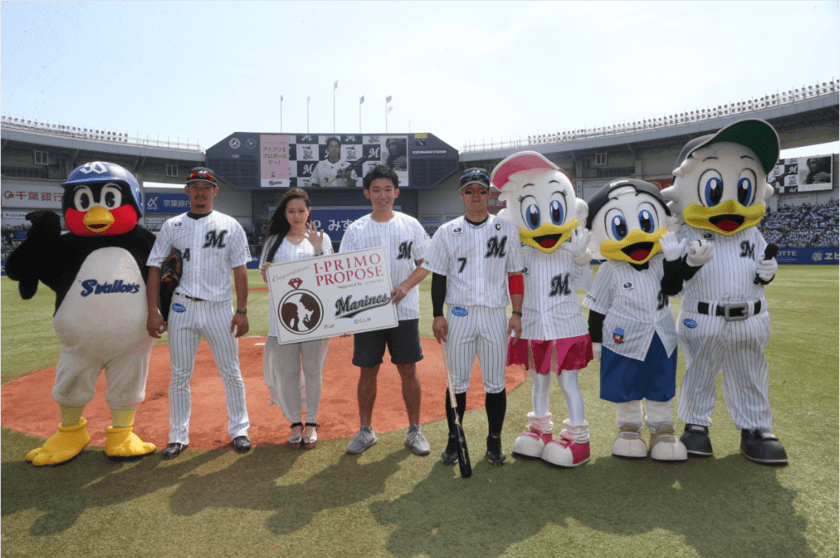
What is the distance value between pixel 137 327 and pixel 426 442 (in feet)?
7.43

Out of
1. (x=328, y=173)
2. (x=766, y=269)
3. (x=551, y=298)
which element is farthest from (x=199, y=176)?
(x=328, y=173)

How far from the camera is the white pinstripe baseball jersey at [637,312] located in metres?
3.31

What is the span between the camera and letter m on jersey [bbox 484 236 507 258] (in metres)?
3.31

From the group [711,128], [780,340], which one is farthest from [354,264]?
[711,128]

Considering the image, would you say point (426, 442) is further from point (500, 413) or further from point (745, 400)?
point (745, 400)

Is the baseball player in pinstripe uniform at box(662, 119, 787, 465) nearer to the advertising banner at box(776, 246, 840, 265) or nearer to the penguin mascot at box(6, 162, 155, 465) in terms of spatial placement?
the penguin mascot at box(6, 162, 155, 465)

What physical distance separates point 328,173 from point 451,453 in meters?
33.7

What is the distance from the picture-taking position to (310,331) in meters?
3.50

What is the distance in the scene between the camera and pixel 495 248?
10.9 ft

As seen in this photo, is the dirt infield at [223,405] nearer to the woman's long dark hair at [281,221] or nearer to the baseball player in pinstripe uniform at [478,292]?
the baseball player in pinstripe uniform at [478,292]

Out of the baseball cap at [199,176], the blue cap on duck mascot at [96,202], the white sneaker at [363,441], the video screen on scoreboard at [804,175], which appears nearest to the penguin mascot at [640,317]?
the white sneaker at [363,441]

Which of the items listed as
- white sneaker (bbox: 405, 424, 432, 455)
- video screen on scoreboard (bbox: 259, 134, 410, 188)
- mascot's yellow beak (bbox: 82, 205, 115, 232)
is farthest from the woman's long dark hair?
video screen on scoreboard (bbox: 259, 134, 410, 188)

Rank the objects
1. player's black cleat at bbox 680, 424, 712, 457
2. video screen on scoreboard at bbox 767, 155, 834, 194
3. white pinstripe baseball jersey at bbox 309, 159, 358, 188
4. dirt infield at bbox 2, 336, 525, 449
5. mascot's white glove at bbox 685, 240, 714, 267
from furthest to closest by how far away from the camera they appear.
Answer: white pinstripe baseball jersey at bbox 309, 159, 358, 188
video screen on scoreboard at bbox 767, 155, 834, 194
dirt infield at bbox 2, 336, 525, 449
player's black cleat at bbox 680, 424, 712, 457
mascot's white glove at bbox 685, 240, 714, 267

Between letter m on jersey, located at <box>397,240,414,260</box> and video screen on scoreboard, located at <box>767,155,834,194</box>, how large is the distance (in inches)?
1439
